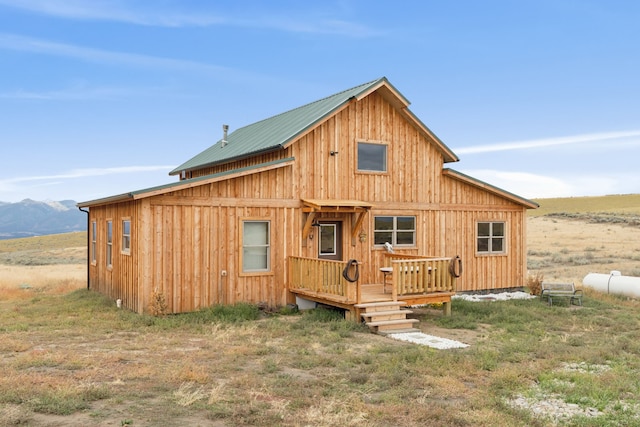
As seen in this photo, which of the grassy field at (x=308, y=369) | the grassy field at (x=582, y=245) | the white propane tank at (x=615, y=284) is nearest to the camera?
the grassy field at (x=308, y=369)

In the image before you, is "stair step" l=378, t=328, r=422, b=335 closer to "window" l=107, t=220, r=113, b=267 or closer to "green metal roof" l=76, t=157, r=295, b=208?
"green metal roof" l=76, t=157, r=295, b=208

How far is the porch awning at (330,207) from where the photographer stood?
16.6m

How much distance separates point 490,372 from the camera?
9.97 metres

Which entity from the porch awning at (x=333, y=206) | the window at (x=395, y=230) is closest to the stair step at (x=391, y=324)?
the porch awning at (x=333, y=206)

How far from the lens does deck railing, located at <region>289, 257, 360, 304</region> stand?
14656mm

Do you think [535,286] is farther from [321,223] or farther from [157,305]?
[157,305]

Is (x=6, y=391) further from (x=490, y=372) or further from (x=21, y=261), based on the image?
(x=21, y=261)

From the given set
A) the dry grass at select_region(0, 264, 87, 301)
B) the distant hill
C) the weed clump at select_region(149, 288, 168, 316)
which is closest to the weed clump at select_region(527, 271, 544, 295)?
the weed clump at select_region(149, 288, 168, 316)

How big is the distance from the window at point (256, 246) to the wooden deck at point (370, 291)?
2.66 feet

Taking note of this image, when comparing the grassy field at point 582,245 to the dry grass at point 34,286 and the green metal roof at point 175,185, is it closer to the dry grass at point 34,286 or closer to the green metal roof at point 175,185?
the green metal roof at point 175,185

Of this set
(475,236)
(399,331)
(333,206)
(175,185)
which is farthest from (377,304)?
(475,236)

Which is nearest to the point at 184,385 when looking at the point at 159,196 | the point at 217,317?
the point at 217,317

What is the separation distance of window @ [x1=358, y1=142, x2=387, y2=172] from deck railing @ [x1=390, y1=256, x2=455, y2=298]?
377cm

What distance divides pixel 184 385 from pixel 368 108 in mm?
12166
